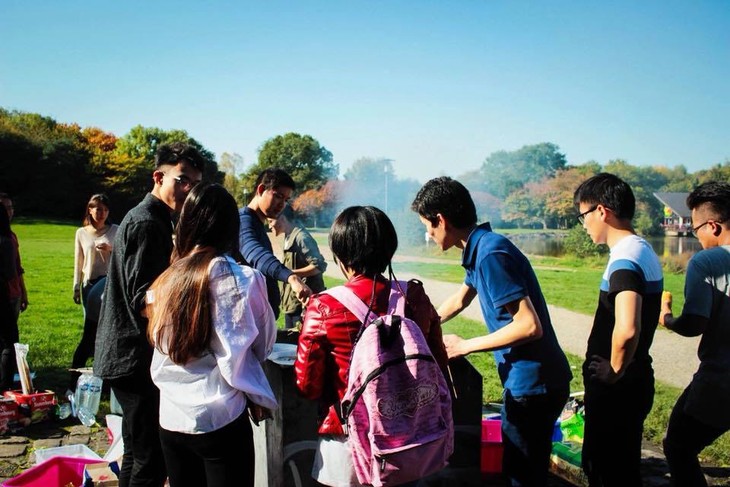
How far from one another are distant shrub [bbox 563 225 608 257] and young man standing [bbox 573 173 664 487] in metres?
20.5

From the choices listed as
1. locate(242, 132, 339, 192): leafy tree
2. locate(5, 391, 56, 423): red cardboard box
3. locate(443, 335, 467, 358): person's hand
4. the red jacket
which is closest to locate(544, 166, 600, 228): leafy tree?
locate(5, 391, 56, 423): red cardboard box

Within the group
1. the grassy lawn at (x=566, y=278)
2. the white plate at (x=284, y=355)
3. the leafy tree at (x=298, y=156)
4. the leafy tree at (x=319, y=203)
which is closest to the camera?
the white plate at (x=284, y=355)

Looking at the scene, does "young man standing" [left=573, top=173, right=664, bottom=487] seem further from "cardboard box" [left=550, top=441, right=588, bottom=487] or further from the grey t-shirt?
"cardboard box" [left=550, top=441, right=588, bottom=487]

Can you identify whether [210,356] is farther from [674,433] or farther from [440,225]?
[674,433]

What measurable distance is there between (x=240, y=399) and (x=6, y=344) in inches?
173

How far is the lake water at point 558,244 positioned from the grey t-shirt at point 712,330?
59.1 feet

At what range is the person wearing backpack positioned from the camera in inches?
80.0

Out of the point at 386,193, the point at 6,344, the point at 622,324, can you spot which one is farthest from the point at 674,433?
the point at 386,193

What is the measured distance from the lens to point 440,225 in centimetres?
261

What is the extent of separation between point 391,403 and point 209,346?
728mm

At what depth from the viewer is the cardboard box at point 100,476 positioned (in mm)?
3316

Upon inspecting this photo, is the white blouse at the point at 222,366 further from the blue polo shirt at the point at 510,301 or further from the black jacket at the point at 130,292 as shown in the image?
the blue polo shirt at the point at 510,301

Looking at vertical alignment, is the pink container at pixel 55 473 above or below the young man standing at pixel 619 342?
below

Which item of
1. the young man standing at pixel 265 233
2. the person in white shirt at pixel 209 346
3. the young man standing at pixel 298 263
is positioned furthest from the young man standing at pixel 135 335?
the young man standing at pixel 298 263
